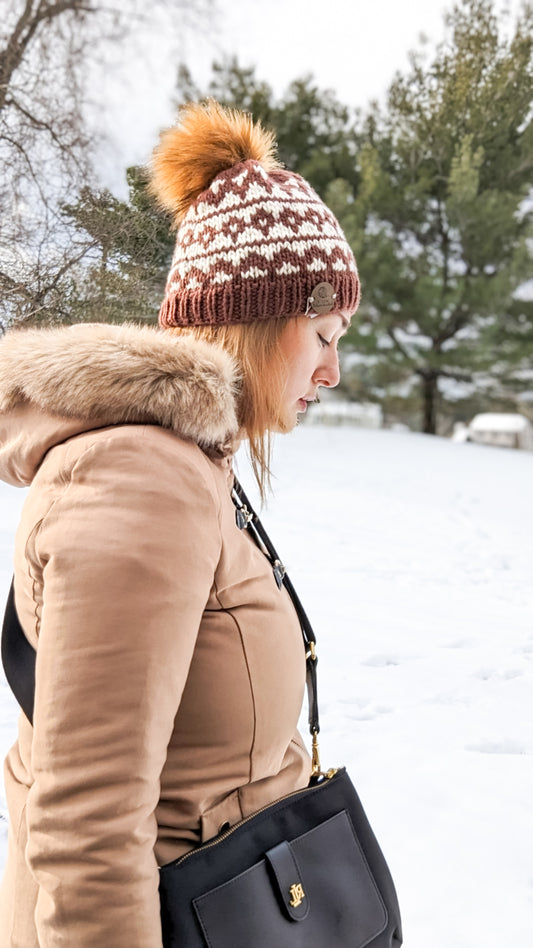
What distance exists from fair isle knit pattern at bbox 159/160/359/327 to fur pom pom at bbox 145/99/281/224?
0.09 feet

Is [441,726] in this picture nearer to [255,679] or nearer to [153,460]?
[255,679]

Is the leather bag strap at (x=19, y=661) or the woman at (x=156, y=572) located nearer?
the woman at (x=156, y=572)

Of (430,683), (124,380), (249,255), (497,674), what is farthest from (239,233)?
(497,674)

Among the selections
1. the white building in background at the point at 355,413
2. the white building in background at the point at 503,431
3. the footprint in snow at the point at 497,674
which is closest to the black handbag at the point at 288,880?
the footprint in snow at the point at 497,674

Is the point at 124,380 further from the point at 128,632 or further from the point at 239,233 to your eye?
the point at 239,233

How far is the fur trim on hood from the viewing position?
2.45ft

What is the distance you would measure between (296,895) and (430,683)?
7.48 feet

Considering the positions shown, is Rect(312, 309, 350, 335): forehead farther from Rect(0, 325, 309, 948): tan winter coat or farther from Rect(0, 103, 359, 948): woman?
Rect(0, 325, 309, 948): tan winter coat

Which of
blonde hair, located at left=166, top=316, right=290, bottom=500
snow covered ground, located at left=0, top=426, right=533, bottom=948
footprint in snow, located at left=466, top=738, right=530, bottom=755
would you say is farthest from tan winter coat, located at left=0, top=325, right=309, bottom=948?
footprint in snow, located at left=466, top=738, right=530, bottom=755

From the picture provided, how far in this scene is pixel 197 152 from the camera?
1.10m

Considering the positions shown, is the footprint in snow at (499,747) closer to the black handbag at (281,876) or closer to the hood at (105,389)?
the black handbag at (281,876)

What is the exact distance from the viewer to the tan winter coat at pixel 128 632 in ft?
2.13

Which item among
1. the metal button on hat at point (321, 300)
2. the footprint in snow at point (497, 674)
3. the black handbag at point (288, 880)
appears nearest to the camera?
the black handbag at point (288, 880)

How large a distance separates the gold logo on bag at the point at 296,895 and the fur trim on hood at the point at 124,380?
514mm
